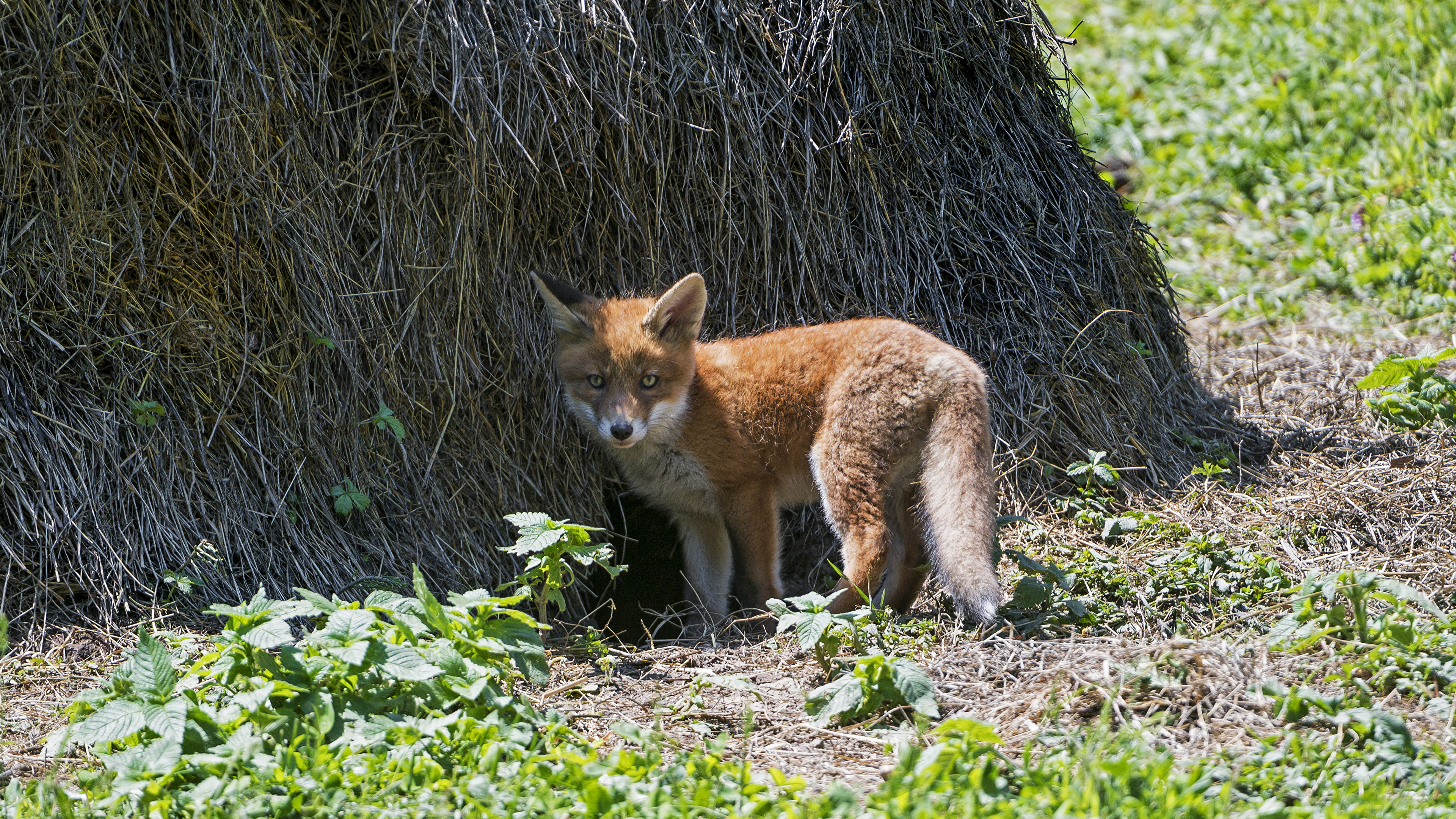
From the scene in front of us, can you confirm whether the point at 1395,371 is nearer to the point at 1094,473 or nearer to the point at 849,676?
the point at 1094,473

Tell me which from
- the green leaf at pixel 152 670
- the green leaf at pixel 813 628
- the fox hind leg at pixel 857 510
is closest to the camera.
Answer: the green leaf at pixel 152 670

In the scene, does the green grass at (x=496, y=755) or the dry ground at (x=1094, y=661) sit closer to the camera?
the green grass at (x=496, y=755)

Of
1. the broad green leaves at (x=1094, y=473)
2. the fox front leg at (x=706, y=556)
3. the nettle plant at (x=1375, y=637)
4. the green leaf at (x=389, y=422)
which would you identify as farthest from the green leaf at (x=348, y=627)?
the broad green leaves at (x=1094, y=473)

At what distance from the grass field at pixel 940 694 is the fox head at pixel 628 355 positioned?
104 centimetres

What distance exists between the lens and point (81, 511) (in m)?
4.09

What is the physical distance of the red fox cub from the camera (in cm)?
435

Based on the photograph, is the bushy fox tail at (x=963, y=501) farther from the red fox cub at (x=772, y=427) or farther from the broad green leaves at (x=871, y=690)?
the broad green leaves at (x=871, y=690)

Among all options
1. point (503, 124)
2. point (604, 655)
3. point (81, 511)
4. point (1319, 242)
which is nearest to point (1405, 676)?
point (604, 655)

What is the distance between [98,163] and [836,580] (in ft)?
11.7

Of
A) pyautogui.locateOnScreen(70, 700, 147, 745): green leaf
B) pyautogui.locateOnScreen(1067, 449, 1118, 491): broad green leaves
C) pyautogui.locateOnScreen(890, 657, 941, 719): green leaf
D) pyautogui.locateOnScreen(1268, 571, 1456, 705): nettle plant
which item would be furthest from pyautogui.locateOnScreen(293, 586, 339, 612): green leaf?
pyautogui.locateOnScreen(1067, 449, 1118, 491): broad green leaves

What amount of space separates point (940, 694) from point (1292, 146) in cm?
738

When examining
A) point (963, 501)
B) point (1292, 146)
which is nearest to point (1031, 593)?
point (963, 501)

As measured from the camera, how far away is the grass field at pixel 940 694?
266 centimetres

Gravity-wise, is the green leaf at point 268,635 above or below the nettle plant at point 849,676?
above
